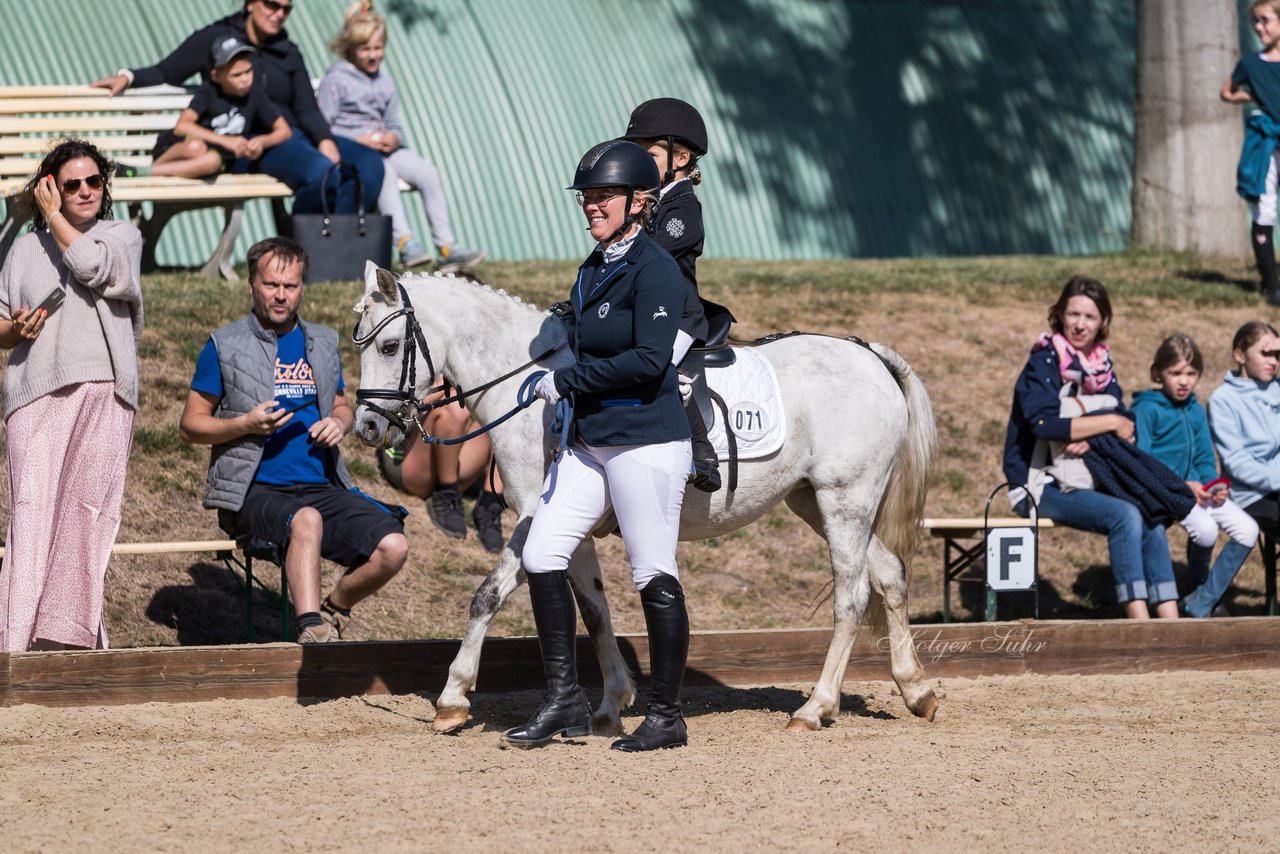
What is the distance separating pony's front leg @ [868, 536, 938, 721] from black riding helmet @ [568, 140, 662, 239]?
215 centimetres

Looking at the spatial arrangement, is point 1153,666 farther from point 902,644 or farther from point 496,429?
point 496,429

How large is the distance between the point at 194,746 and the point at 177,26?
9.24 metres

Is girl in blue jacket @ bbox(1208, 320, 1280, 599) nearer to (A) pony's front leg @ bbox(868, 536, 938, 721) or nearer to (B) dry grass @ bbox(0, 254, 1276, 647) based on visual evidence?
(B) dry grass @ bbox(0, 254, 1276, 647)

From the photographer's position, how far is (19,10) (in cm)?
1391

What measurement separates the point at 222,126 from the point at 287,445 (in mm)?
4444

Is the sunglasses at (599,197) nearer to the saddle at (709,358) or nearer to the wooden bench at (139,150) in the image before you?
the saddle at (709,358)

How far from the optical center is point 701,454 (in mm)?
6652

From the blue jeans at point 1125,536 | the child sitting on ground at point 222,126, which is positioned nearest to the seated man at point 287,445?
the blue jeans at point 1125,536

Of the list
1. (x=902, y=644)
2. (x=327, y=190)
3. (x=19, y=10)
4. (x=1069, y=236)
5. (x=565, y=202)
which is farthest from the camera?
(x=1069, y=236)

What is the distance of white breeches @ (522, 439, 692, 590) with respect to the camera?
20.2 feet

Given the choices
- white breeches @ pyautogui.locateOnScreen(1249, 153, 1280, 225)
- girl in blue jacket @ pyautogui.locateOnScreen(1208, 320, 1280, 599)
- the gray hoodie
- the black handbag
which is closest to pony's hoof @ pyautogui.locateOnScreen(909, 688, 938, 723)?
girl in blue jacket @ pyautogui.locateOnScreen(1208, 320, 1280, 599)

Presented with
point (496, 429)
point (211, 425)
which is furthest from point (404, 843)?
point (211, 425)

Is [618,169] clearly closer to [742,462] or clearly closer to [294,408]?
[742,462]

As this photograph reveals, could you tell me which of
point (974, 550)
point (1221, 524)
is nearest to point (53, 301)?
point (974, 550)
